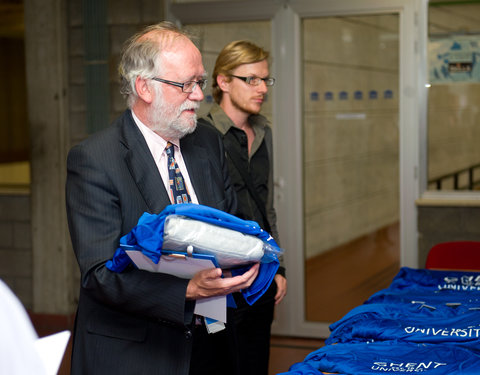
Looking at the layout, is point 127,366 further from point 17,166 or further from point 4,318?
point 17,166

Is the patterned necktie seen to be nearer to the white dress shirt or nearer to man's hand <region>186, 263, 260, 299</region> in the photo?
the white dress shirt

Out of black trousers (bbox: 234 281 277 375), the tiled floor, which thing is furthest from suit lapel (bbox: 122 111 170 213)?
the tiled floor

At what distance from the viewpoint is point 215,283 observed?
1797mm

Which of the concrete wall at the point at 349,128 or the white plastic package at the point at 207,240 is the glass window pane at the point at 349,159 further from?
the white plastic package at the point at 207,240

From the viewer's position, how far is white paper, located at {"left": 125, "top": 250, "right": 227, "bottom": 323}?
176 centimetres

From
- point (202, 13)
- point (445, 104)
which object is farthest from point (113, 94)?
point (445, 104)

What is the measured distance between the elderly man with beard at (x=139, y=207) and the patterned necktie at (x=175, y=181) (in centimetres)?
2

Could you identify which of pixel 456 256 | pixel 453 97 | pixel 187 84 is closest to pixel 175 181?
pixel 187 84

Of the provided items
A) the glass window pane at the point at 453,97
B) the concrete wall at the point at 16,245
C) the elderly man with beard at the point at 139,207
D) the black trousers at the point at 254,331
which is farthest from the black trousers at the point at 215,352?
the concrete wall at the point at 16,245

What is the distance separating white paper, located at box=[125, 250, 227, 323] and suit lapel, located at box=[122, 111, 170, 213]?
0.22 metres

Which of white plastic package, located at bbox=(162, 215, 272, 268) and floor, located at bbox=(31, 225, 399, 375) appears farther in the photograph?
floor, located at bbox=(31, 225, 399, 375)

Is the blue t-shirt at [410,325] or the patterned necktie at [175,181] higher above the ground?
the patterned necktie at [175,181]

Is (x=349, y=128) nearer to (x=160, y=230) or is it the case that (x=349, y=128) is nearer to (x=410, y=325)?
(x=410, y=325)

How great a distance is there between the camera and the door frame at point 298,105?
498 centimetres
